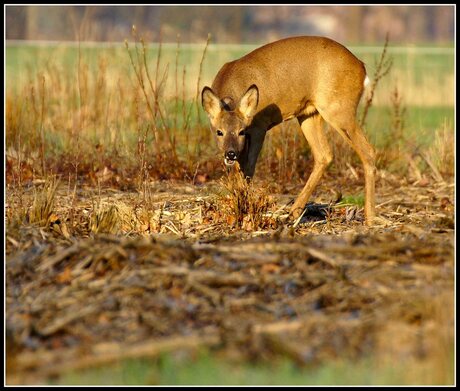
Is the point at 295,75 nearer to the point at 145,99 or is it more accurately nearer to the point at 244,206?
the point at 244,206

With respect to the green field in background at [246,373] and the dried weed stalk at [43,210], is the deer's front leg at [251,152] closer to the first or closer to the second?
the dried weed stalk at [43,210]

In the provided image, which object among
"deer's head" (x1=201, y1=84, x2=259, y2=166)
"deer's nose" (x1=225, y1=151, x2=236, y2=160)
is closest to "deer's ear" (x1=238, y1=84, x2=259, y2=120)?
"deer's head" (x1=201, y1=84, x2=259, y2=166)

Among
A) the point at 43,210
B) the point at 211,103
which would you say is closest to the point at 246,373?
the point at 43,210

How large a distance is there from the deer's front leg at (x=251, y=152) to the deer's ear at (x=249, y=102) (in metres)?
0.30

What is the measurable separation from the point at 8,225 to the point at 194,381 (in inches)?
112

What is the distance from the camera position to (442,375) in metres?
5.31

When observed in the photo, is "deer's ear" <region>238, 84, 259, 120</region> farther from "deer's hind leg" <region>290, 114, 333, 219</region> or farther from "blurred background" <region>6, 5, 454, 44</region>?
"blurred background" <region>6, 5, 454, 44</region>

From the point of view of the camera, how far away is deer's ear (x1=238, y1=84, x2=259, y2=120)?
9812 millimetres

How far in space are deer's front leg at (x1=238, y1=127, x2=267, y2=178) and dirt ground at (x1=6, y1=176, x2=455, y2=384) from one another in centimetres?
248

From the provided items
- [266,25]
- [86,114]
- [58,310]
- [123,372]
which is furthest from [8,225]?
[266,25]

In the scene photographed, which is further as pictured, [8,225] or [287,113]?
[287,113]

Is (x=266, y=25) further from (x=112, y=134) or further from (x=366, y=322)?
(x=366, y=322)

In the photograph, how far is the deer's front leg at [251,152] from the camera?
10.1 meters

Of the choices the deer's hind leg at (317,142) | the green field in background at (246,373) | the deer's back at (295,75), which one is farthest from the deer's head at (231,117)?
the green field in background at (246,373)
